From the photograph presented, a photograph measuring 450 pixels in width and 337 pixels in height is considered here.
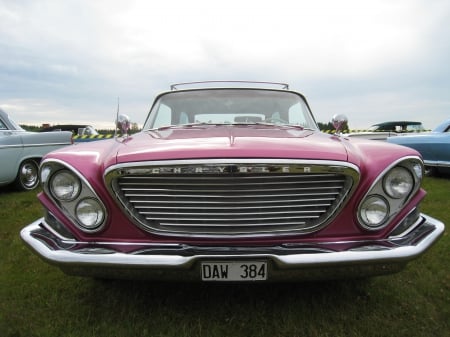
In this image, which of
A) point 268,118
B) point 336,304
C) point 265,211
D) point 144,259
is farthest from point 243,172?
point 268,118

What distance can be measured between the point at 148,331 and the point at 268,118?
6.83 feet

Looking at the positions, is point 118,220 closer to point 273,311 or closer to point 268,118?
point 273,311

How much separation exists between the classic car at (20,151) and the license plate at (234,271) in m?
5.44

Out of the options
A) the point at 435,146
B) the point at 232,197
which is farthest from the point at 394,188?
the point at 435,146

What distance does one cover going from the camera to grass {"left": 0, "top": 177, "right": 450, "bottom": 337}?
2.23 m

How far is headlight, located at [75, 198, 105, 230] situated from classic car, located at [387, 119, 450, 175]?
22.7 feet

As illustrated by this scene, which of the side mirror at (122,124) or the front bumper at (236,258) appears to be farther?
the side mirror at (122,124)

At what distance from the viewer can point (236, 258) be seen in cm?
193

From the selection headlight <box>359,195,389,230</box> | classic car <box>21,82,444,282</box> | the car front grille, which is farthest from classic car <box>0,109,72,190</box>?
headlight <box>359,195,389,230</box>

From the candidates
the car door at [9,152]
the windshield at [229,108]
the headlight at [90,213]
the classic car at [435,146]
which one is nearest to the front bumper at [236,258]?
the headlight at [90,213]

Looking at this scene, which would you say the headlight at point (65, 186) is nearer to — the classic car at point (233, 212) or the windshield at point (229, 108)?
the classic car at point (233, 212)

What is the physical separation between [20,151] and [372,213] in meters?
6.17

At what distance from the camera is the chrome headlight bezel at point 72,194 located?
213 cm

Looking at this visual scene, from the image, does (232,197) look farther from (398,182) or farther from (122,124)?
(122,124)
